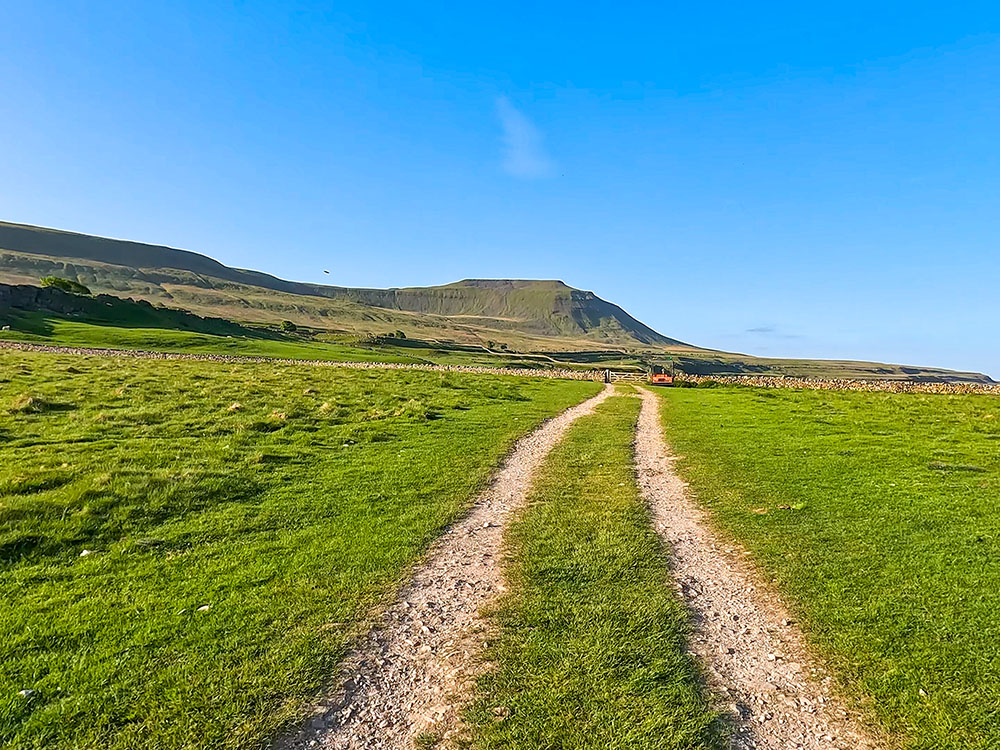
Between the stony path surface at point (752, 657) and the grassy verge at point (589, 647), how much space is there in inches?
13.9

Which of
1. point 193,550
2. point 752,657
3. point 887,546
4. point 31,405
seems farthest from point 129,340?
point 887,546

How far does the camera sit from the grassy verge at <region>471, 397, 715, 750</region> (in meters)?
5.32

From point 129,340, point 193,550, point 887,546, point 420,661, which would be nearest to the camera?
point 420,661

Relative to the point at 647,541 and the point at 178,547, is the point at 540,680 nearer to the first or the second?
the point at 647,541

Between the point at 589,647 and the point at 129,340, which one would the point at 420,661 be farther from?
the point at 129,340

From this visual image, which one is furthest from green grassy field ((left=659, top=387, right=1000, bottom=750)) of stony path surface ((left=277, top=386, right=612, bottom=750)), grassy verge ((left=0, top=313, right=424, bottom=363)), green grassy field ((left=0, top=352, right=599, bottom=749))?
grassy verge ((left=0, top=313, right=424, bottom=363))

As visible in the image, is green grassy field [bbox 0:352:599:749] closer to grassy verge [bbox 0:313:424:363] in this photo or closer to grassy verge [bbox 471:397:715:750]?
grassy verge [bbox 471:397:715:750]

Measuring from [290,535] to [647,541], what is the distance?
289 inches

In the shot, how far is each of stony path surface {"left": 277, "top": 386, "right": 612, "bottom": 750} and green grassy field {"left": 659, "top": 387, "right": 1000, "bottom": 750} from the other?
4645mm

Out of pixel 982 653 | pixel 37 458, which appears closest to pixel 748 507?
pixel 982 653

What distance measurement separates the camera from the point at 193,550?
32.4 ft

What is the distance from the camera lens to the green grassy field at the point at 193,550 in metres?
5.66

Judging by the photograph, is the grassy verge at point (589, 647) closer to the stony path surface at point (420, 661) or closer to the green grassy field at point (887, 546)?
the stony path surface at point (420, 661)

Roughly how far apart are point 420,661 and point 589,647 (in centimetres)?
217
